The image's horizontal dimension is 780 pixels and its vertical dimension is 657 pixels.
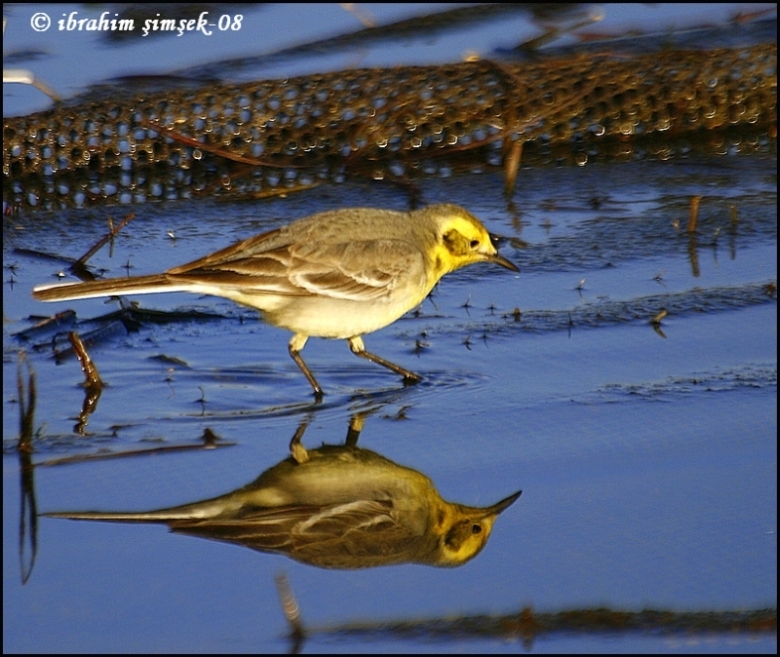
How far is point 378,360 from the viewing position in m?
7.50

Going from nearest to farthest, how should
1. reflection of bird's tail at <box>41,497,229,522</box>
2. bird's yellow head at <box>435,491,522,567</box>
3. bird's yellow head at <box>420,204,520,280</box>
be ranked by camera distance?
1. bird's yellow head at <box>435,491,522,567</box>
2. reflection of bird's tail at <box>41,497,229,522</box>
3. bird's yellow head at <box>420,204,520,280</box>

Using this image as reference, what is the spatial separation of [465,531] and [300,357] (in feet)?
7.47

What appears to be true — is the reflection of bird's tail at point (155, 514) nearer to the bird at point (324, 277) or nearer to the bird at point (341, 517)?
the bird at point (341, 517)

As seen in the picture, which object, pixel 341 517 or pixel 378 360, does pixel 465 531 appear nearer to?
pixel 341 517

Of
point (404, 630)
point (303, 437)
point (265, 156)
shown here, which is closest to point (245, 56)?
point (265, 156)

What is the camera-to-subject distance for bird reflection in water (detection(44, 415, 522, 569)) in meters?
5.41

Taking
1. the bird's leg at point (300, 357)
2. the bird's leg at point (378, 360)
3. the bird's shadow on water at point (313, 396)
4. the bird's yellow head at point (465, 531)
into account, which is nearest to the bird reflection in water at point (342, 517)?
the bird's yellow head at point (465, 531)

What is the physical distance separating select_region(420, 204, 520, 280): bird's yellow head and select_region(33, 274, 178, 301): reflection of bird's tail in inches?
67.5

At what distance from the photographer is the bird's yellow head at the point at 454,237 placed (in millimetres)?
7867

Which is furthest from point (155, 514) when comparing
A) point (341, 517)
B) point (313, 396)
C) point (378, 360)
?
point (378, 360)

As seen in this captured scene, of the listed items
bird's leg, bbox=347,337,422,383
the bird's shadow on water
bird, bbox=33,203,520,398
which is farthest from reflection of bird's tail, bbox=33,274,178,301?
bird's leg, bbox=347,337,422,383

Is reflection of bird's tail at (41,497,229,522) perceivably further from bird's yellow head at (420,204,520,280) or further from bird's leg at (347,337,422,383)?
bird's yellow head at (420,204,520,280)

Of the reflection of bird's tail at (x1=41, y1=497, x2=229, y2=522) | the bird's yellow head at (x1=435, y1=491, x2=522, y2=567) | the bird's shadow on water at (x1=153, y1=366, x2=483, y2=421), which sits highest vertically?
the bird's shadow on water at (x1=153, y1=366, x2=483, y2=421)

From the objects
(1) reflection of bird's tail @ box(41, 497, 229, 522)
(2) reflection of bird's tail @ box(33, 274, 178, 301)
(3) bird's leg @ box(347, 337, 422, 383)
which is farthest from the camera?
(3) bird's leg @ box(347, 337, 422, 383)
